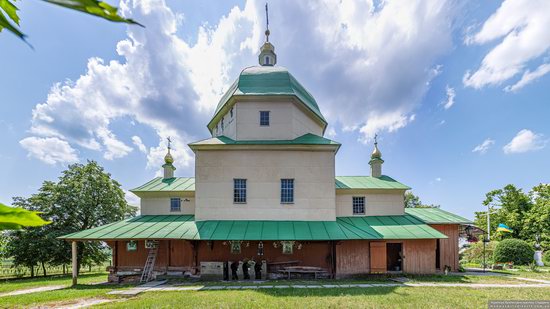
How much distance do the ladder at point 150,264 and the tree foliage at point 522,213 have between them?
30936mm

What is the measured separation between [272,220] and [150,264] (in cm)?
783

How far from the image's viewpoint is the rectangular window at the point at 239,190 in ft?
55.2

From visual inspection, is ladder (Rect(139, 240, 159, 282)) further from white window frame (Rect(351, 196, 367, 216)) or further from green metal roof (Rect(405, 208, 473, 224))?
green metal roof (Rect(405, 208, 473, 224))

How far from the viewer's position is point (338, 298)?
35.2ft

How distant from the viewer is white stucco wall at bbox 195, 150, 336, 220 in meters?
16.6

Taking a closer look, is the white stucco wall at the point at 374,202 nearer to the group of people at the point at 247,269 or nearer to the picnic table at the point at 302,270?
the picnic table at the point at 302,270

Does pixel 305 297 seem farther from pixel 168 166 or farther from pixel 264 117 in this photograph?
pixel 168 166

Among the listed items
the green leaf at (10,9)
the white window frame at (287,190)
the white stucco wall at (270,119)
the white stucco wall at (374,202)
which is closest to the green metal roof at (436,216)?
the white stucco wall at (374,202)

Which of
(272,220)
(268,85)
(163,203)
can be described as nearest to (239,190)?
(272,220)

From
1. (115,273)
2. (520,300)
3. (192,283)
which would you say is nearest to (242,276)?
(192,283)

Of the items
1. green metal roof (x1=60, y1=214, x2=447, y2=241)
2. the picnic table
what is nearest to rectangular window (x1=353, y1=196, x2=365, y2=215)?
green metal roof (x1=60, y1=214, x2=447, y2=241)

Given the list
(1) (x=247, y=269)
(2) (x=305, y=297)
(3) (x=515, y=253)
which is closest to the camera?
(2) (x=305, y=297)

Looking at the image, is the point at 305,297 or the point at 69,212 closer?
the point at 305,297

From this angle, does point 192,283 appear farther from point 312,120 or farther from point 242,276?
point 312,120
